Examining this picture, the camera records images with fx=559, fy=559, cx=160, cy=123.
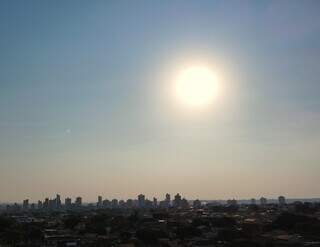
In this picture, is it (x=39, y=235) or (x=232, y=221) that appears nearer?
(x=39, y=235)

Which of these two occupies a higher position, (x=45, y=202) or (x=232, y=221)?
(x=45, y=202)

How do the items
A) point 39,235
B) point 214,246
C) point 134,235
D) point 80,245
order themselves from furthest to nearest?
point 39,235 < point 134,235 < point 80,245 < point 214,246

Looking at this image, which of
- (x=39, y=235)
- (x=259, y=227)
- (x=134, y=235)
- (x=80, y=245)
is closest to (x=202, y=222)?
(x=259, y=227)

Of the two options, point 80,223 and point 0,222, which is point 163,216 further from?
point 0,222

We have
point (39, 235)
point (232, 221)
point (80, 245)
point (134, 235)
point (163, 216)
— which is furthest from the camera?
point (163, 216)

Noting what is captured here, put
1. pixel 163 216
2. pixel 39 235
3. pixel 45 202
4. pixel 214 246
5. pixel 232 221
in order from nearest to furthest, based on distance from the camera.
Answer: pixel 214 246, pixel 39 235, pixel 232 221, pixel 163 216, pixel 45 202

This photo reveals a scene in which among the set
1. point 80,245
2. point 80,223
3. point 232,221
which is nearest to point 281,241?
point 80,245

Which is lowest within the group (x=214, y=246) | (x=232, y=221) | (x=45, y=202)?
(x=214, y=246)

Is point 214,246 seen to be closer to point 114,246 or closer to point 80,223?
point 114,246

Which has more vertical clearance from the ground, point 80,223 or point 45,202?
point 45,202
